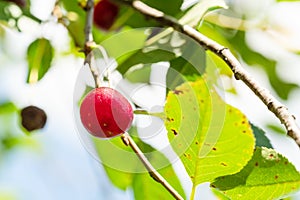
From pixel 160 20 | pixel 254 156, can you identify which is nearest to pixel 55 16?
pixel 160 20

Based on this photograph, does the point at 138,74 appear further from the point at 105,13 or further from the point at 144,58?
the point at 105,13

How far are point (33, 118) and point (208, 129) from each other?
43cm

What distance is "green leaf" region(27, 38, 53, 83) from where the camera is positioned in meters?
1.38

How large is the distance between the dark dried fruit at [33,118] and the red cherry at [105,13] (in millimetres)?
340

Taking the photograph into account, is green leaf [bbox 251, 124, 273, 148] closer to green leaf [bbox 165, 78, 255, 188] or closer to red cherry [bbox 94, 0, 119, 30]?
green leaf [bbox 165, 78, 255, 188]

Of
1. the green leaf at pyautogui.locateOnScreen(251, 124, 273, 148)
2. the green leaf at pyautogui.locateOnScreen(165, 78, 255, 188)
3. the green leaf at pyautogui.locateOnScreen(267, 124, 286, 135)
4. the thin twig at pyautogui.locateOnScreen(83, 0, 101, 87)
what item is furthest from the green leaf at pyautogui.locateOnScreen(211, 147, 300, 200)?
the green leaf at pyautogui.locateOnScreen(267, 124, 286, 135)

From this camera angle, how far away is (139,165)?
3.87 ft

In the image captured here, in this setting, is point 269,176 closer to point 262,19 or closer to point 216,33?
point 216,33

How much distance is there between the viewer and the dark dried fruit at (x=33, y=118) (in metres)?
1.20

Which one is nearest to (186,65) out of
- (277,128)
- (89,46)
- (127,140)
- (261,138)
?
(261,138)

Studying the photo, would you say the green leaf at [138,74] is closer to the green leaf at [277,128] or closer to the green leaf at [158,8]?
the green leaf at [158,8]

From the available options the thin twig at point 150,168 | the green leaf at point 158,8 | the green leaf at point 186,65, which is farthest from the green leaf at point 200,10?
the thin twig at point 150,168

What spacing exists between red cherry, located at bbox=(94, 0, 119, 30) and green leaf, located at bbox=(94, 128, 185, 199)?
1.08 feet

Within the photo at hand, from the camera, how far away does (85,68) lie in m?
0.92
